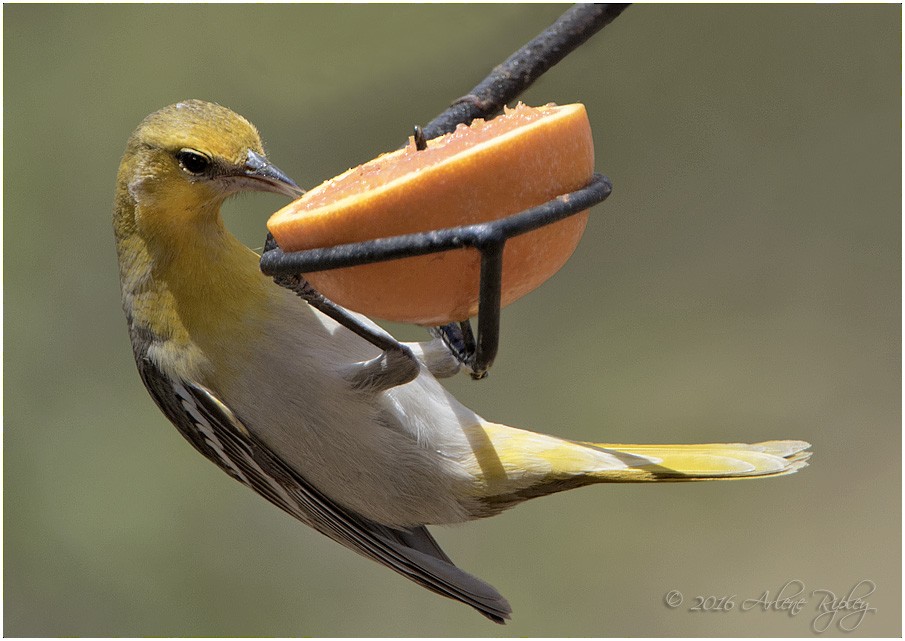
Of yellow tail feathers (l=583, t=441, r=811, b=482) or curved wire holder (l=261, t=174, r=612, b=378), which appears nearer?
curved wire holder (l=261, t=174, r=612, b=378)

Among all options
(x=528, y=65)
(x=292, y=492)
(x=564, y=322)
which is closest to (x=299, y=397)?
(x=292, y=492)

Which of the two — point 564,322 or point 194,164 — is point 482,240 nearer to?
point 194,164

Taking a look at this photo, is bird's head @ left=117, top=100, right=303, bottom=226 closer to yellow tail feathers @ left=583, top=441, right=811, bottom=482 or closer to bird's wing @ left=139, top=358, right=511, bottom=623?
bird's wing @ left=139, top=358, right=511, bottom=623

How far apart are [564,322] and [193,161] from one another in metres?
3.89

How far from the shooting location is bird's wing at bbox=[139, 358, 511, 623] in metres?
2.98

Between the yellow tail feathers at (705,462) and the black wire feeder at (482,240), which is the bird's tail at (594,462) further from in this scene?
the black wire feeder at (482,240)

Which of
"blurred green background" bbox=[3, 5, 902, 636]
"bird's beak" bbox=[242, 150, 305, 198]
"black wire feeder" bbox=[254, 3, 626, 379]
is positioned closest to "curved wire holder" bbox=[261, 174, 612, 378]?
"black wire feeder" bbox=[254, 3, 626, 379]

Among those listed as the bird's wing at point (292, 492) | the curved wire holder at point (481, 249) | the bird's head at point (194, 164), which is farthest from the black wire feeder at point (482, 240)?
the bird's wing at point (292, 492)

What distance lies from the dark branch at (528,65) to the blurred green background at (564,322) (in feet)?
9.45

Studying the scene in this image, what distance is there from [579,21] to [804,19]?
4.63m

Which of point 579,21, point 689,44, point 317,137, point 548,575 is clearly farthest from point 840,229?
point 579,21

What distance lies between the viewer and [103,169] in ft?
21.1

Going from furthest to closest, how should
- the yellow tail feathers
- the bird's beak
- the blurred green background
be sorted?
the blurred green background
the yellow tail feathers
the bird's beak

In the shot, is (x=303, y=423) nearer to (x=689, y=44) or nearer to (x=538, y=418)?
(x=538, y=418)
